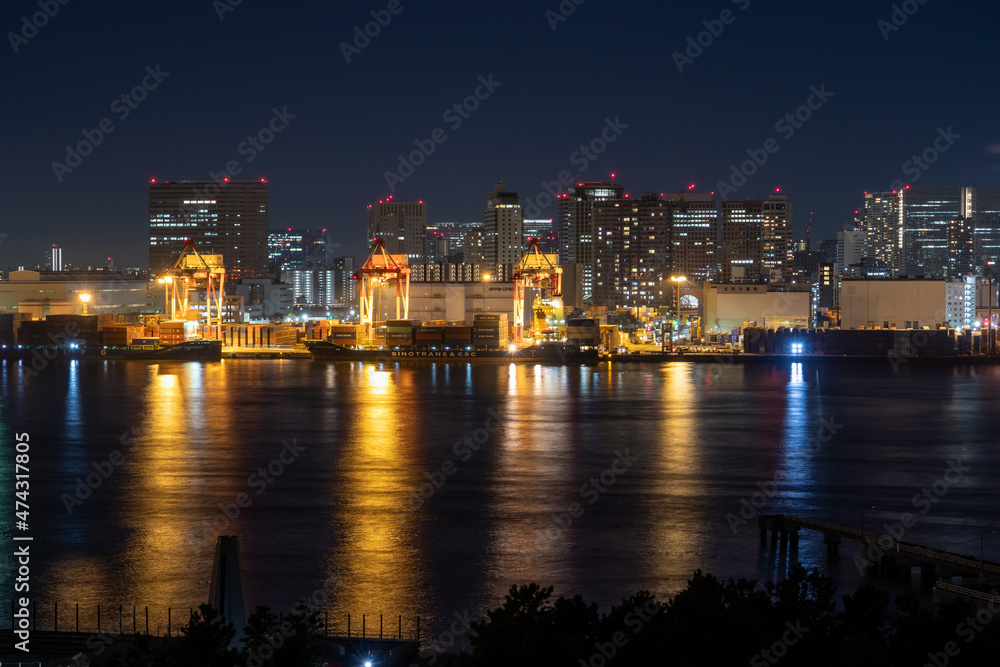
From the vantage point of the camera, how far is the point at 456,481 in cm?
1084

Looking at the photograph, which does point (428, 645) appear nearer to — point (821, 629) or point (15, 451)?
point (821, 629)

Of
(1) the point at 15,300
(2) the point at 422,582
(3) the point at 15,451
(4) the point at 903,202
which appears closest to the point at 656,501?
(2) the point at 422,582

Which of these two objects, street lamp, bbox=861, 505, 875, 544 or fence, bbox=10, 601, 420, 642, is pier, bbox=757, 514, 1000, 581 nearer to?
street lamp, bbox=861, 505, 875, 544

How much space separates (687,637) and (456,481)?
228 inches

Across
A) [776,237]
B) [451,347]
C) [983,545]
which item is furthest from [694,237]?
[983,545]

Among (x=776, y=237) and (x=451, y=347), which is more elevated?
(x=776, y=237)

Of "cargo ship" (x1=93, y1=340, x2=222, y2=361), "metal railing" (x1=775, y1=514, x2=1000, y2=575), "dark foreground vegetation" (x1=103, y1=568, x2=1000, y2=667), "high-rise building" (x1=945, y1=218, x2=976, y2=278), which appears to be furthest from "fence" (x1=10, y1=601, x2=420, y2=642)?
"high-rise building" (x1=945, y1=218, x2=976, y2=278)

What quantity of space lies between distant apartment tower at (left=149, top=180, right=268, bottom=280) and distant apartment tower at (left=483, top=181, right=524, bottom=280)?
38.3 feet

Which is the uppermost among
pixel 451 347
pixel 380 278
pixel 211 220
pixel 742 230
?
pixel 211 220

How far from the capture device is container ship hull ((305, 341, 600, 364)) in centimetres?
2738

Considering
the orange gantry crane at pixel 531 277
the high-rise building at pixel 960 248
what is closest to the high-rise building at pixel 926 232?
the high-rise building at pixel 960 248

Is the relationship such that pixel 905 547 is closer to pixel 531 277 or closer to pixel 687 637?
pixel 687 637

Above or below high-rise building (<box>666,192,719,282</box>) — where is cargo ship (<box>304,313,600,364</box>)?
below

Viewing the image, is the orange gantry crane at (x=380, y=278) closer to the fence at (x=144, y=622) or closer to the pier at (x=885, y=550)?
the pier at (x=885, y=550)
